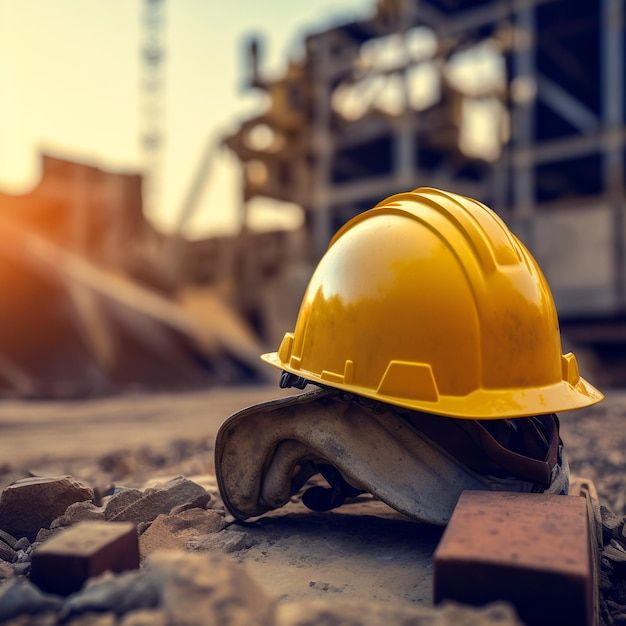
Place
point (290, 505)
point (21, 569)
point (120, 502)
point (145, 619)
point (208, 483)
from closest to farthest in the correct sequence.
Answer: point (145, 619), point (21, 569), point (120, 502), point (290, 505), point (208, 483)

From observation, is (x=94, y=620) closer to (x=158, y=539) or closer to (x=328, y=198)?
(x=158, y=539)

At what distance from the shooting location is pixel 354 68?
55.2 feet

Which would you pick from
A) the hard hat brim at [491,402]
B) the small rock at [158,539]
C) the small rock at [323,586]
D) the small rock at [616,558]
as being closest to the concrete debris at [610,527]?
the small rock at [616,558]

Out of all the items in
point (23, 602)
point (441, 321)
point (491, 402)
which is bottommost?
point (23, 602)

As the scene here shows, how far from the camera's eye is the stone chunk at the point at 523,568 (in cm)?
165

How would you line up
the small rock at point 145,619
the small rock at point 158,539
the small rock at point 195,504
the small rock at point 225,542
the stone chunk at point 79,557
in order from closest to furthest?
the small rock at point 145,619, the stone chunk at point 79,557, the small rock at point 158,539, the small rock at point 225,542, the small rock at point 195,504

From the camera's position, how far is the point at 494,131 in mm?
16109

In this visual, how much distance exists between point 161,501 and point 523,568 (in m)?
1.60

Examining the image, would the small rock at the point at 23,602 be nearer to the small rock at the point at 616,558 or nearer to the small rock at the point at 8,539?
the small rock at the point at 8,539

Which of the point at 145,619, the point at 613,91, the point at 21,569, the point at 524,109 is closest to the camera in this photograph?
the point at 145,619

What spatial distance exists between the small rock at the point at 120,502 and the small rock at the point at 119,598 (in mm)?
1081

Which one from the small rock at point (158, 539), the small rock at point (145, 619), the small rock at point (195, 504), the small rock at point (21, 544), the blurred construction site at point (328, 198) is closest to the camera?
the small rock at point (145, 619)

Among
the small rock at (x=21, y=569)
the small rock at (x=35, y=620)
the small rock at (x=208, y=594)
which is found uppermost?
the small rock at (x=208, y=594)

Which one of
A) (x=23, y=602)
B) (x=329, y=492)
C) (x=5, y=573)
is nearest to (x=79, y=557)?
(x=23, y=602)
